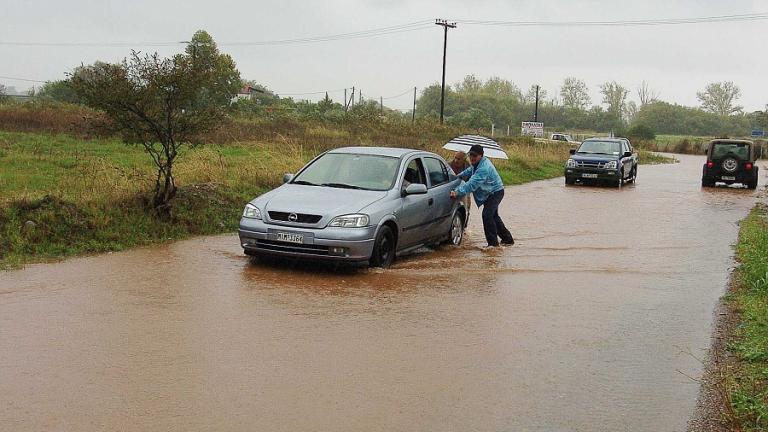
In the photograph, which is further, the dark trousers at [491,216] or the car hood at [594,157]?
the car hood at [594,157]

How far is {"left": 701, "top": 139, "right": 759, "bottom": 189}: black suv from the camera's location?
89.7 ft

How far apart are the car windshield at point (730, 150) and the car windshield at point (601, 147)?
3316mm

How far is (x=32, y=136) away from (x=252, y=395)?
22975 millimetres

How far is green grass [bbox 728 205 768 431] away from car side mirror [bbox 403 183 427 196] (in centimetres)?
407

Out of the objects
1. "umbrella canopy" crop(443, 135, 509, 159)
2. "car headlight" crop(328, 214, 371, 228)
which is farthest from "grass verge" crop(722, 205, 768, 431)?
"umbrella canopy" crop(443, 135, 509, 159)

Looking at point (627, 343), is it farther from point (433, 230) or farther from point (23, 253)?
point (23, 253)

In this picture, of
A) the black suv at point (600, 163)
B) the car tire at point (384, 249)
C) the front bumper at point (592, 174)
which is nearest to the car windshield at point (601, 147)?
the black suv at point (600, 163)

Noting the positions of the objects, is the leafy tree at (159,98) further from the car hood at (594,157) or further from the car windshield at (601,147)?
the car windshield at (601,147)

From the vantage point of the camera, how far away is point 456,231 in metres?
12.7

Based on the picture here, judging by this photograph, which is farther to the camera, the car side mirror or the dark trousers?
the dark trousers

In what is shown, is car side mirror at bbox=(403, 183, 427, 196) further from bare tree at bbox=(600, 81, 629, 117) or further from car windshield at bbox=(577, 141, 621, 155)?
bare tree at bbox=(600, 81, 629, 117)

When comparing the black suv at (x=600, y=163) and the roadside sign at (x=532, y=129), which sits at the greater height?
the roadside sign at (x=532, y=129)

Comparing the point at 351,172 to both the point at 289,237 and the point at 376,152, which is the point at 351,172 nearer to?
the point at 376,152

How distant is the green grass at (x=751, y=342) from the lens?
5.15m
